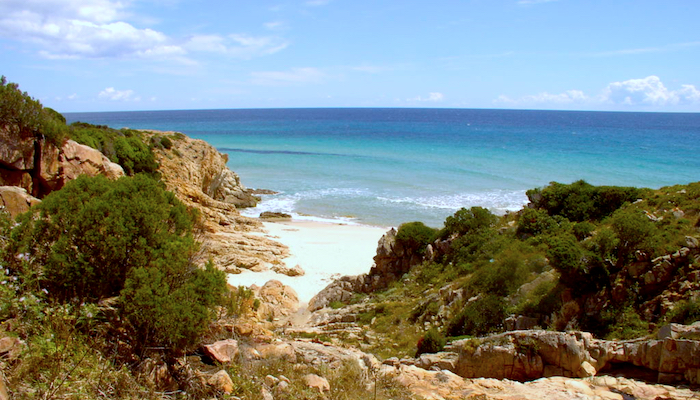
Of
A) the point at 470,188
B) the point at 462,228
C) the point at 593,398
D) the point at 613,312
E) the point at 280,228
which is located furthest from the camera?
the point at 470,188

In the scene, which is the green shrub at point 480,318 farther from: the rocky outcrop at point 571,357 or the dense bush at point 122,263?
the dense bush at point 122,263

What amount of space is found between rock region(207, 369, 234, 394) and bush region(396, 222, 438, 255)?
13.0 m

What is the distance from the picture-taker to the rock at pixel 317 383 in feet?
24.8

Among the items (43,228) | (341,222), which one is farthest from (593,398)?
(341,222)

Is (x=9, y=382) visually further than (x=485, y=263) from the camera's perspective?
No

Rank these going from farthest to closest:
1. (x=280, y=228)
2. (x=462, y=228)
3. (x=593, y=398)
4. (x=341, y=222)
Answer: (x=341, y=222), (x=280, y=228), (x=462, y=228), (x=593, y=398)

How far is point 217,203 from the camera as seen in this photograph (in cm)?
3042

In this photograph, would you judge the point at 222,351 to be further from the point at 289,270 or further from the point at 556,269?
the point at 289,270

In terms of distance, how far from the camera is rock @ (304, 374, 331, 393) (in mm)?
7551

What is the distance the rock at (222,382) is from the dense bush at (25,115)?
14.3m

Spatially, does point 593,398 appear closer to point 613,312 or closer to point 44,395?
point 613,312

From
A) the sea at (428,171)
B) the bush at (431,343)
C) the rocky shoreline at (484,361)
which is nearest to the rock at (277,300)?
the rocky shoreline at (484,361)

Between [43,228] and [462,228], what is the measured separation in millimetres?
14505

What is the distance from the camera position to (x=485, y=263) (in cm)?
1589
